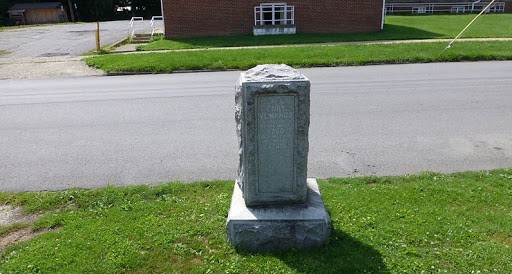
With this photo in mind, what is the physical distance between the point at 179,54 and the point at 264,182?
1394cm

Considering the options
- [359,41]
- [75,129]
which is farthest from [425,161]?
[359,41]

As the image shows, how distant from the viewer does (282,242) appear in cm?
442

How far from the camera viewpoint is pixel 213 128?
8508 millimetres

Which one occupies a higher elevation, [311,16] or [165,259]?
[311,16]

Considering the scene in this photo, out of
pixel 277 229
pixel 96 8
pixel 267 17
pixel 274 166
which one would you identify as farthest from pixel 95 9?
pixel 277 229

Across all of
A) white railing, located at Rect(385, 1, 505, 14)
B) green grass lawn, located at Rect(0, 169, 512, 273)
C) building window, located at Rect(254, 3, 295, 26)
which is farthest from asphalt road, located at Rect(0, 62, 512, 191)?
white railing, located at Rect(385, 1, 505, 14)

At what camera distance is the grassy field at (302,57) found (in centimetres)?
1548

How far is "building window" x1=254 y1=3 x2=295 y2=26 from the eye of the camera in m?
25.2

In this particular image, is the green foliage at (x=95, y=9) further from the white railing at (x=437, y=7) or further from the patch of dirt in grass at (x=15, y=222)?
the patch of dirt in grass at (x=15, y=222)

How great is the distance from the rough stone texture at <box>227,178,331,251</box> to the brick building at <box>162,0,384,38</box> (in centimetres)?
2141

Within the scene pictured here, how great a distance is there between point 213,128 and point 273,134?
427cm

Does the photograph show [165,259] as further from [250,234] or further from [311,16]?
[311,16]

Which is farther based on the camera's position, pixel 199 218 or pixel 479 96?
pixel 479 96

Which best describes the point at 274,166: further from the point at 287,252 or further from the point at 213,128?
the point at 213,128
